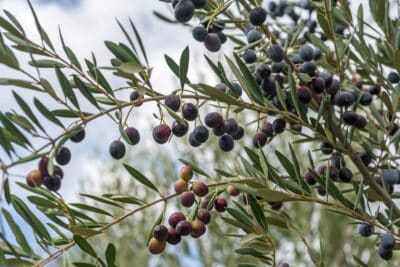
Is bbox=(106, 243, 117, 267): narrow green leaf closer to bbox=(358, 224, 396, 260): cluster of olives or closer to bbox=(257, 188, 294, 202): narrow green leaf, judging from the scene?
bbox=(257, 188, 294, 202): narrow green leaf

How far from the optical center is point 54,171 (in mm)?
620

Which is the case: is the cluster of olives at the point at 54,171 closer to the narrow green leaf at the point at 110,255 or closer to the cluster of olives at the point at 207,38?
the narrow green leaf at the point at 110,255

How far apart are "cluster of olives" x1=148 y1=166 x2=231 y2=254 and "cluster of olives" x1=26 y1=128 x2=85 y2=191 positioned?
0.51 ft

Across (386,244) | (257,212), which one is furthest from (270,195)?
(386,244)

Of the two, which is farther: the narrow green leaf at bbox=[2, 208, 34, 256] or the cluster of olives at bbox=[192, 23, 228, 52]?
the cluster of olives at bbox=[192, 23, 228, 52]

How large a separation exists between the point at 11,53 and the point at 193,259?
16.9ft

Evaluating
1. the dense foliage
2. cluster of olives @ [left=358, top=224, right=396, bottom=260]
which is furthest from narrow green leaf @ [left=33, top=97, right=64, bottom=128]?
cluster of olives @ [left=358, top=224, right=396, bottom=260]

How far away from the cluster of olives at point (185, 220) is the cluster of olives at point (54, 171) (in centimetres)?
15

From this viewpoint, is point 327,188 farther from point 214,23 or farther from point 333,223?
point 333,223

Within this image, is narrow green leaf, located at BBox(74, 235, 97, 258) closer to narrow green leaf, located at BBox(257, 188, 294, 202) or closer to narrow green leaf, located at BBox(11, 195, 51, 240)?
narrow green leaf, located at BBox(11, 195, 51, 240)

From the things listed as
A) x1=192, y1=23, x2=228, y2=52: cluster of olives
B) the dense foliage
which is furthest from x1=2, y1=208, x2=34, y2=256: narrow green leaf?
x1=192, y1=23, x2=228, y2=52: cluster of olives

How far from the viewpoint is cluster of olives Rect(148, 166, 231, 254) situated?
74 centimetres

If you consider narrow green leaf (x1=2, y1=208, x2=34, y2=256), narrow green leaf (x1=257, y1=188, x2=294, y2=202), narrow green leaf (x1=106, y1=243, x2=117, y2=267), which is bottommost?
narrow green leaf (x1=257, y1=188, x2=294, y2=202)

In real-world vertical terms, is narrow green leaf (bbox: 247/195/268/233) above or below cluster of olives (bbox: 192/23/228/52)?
below
